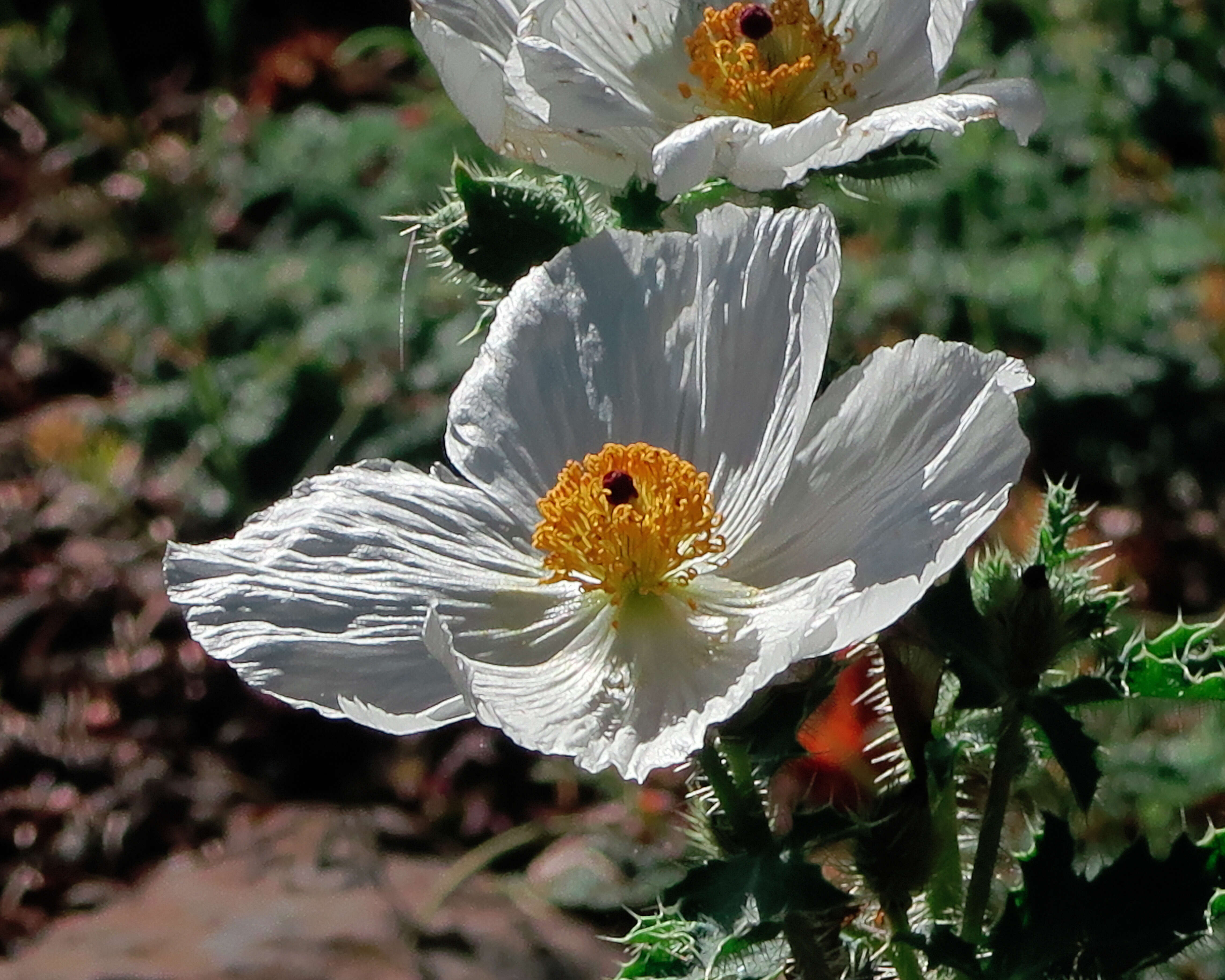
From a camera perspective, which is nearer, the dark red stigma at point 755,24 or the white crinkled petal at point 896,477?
the white crinkled petal at point 896,477

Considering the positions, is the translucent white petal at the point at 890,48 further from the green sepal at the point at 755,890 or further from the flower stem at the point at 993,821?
the green sepal at the point at 755,890

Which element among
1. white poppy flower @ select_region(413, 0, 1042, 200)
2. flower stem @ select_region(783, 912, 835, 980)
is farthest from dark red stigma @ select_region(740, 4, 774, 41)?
flower stem @ select_region(783, 912, 835, 980)

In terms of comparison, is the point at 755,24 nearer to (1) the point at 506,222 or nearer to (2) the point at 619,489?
(1) the point at 506,222

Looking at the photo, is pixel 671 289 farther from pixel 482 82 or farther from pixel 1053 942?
pixel 1053 942

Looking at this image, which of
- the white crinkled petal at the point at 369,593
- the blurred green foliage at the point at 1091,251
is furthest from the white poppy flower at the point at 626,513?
the blurred green foliage at the point at 1091,251

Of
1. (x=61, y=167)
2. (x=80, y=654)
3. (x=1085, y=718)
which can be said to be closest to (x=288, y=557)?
(x=1085, y=718)

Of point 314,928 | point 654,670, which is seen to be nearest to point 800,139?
point 654,670

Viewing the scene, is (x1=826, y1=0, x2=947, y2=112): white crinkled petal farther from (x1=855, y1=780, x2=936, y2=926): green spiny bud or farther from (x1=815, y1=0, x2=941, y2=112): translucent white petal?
(x1=855, y1=780, x2=936, y2=926): green spiny bud
